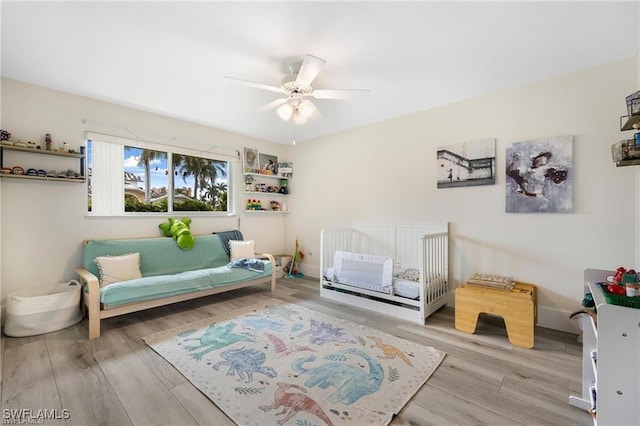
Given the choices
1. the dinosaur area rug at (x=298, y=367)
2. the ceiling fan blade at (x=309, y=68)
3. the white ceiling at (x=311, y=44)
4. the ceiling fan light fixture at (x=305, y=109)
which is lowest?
the dinosaur area rug at (x=298, y=367)

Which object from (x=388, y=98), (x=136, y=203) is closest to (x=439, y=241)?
(x=388, y=98)

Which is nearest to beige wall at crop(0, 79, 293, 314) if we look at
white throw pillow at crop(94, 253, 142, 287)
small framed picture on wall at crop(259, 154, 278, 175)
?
white throw pillow at crop(94, 253, 142, 287)

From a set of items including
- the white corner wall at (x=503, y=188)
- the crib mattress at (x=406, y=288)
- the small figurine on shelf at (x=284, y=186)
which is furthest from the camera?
the small figurine on shelf at (x=284, y=186)

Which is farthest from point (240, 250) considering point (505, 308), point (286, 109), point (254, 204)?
point (505, 308)

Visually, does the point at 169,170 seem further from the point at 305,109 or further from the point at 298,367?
the point at 298,367

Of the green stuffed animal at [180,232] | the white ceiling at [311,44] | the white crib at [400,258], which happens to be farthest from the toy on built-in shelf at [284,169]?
the white ceiling at [311,44]

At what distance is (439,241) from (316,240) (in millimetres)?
2157

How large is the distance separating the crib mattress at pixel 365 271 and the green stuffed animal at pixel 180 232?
6.40ft

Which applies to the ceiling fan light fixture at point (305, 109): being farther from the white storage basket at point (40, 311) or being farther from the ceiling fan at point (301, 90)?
the white storage basket at point (40, 311)

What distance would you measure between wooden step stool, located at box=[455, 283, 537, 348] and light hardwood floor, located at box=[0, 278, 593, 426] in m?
0.10

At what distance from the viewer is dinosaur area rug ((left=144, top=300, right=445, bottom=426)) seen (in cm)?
152

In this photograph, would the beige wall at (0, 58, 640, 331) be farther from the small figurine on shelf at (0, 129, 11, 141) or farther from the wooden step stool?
the wooden step stool

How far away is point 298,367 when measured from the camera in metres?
1.94

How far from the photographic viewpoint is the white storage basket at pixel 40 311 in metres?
2.32
